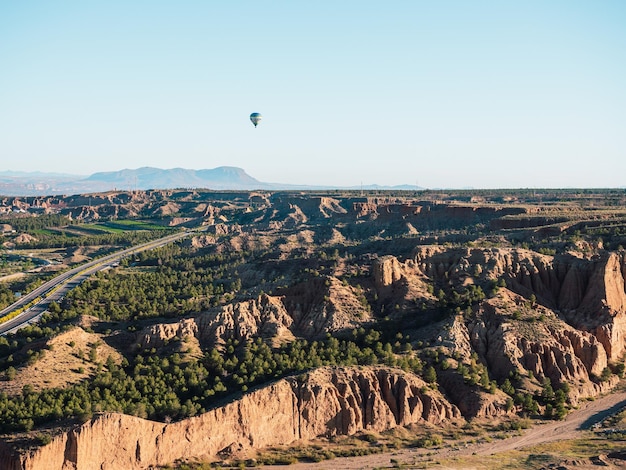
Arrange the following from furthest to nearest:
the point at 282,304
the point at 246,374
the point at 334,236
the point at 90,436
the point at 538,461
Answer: the point at 334,236 < the point at 282,304 < the point at 246,374 < the point at 538,461 < the point at 90,436

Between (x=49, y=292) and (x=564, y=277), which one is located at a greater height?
(x=564, y=277)

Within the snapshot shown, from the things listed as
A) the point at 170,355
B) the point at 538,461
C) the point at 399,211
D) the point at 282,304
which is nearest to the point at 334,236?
the point at 399,211

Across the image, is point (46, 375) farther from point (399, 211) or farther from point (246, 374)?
point (399, 211)

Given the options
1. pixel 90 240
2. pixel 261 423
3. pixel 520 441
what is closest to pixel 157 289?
pixel 261 423

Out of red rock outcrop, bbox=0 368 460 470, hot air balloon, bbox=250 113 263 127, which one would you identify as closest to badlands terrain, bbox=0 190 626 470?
red rock outcrop, bbox=0 368 460 470

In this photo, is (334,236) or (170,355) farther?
(334,236)

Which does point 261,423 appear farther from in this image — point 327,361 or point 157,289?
point 157,289

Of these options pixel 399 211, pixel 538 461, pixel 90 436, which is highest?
pixel 399 211
